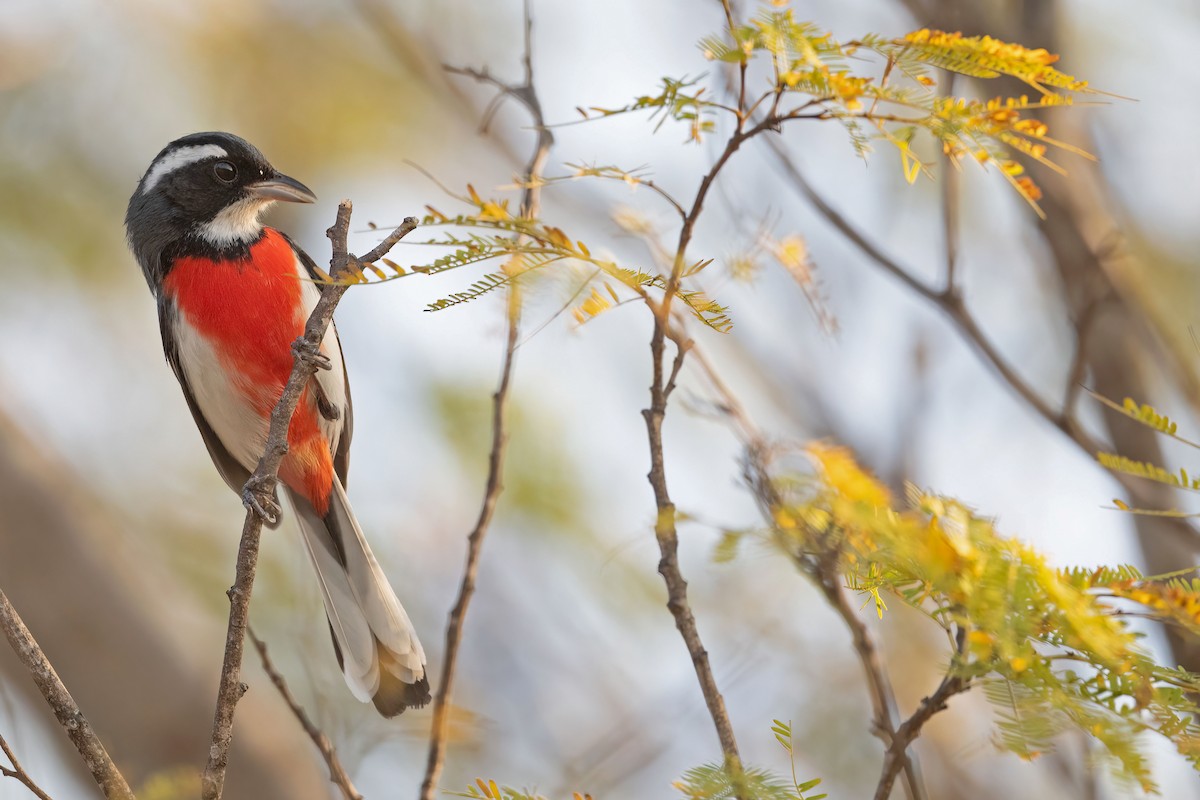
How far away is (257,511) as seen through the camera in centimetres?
287

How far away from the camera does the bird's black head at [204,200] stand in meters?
4.51

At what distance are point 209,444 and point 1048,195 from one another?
11.4ft

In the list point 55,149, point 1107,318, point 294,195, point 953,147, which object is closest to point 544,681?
point 294,195

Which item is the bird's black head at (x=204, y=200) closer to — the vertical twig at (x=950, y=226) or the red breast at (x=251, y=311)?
the red breast at (x=251, y=311)

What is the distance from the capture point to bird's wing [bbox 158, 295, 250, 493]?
448 cm

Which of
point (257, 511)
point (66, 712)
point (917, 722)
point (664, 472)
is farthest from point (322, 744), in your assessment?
point (917, 722)

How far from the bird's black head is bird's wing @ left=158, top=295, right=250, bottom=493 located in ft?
0.48

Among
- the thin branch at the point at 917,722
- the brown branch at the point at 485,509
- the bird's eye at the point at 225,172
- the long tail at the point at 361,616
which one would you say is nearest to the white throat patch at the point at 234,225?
the bird's eye at the point at 225,172

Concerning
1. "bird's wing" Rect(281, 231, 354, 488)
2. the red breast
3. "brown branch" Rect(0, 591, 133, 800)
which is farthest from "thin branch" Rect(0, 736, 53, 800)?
"bird's wing" Rect(281, 231, 354, 488)

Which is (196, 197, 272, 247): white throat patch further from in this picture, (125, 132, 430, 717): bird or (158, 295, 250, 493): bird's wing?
(158, 295, 250, 493): bird's wing

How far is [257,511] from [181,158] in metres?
2.38

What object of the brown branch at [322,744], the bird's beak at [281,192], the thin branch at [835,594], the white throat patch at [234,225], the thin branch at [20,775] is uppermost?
the bird's beak at [281,192]

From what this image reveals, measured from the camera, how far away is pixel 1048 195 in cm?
415

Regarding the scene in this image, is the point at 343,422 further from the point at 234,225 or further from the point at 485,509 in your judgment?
the point at 485,509
